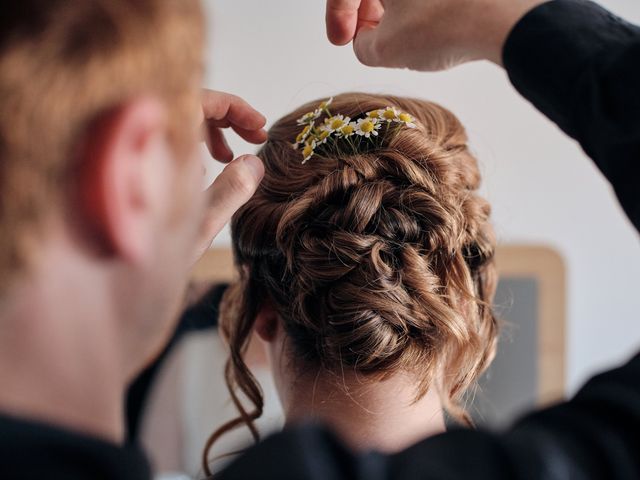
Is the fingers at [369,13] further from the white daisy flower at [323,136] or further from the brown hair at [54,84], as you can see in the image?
the brown hair at [54,84]

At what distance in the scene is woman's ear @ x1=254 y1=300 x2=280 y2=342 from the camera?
3.28 feet

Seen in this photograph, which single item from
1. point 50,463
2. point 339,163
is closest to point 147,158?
point 50,463

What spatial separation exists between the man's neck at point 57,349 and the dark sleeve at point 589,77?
378mm

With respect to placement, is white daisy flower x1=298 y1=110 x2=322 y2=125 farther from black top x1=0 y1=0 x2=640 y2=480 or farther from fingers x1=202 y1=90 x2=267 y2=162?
black top x1=0 y1=0 x2=640 y2=480

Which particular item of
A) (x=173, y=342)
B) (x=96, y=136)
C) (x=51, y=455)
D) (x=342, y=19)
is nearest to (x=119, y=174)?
(x=96, y=136)

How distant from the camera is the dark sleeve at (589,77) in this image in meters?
0.59

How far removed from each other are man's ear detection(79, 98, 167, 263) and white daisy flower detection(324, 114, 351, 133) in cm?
50

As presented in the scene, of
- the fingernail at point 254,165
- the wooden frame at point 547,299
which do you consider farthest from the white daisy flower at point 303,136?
the wooden frame at point 547,299

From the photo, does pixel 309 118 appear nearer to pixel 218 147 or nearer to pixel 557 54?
pixel 218 147

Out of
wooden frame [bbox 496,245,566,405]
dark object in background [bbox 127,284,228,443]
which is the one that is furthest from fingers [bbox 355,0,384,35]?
wooden frame [bbox 496,245,566,405]

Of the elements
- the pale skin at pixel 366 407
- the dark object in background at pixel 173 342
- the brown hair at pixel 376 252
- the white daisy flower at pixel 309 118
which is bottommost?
the dark object in background at pixel 173 342

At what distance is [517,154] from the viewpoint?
7.53 ft

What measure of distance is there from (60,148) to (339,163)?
1.66ft

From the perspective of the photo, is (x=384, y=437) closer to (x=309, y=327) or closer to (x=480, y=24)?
(x=309, y=327)
